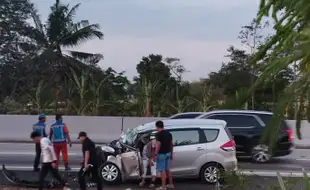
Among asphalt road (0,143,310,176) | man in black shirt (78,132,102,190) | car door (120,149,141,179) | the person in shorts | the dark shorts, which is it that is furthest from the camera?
asphalt road (0,143,310,176)

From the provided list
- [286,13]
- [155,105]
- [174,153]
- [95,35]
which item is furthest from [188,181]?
[95,35]

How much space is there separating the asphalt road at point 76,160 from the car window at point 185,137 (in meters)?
1.60

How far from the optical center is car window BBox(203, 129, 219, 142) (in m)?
14.9

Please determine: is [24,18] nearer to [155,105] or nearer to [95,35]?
[95,35]

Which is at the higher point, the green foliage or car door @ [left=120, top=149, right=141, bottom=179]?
the green foliage

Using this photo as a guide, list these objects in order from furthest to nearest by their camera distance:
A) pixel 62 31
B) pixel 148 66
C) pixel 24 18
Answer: pixel 148 66 < pixel 24 18 < pixel 62 31

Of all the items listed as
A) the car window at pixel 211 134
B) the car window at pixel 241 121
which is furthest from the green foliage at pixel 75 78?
the car window at pixel 211 134

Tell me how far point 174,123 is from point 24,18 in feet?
90.5

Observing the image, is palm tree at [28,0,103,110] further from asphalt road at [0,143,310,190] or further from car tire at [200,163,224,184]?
car tire at [200,163,224,184]

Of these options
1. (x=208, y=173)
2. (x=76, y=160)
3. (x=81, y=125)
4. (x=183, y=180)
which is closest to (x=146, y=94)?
(x=81, y=125)

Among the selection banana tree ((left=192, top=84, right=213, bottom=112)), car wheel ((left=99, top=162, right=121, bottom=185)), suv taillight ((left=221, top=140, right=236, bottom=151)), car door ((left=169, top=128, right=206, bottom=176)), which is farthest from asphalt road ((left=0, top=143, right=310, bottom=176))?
banana tree ((left=192, top=84, right=213, bottom=112))

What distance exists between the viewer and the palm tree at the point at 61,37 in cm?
3656

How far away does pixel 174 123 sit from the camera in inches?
594

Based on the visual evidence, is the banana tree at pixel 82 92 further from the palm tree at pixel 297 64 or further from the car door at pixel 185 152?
the palm tree at pixel 297 64
